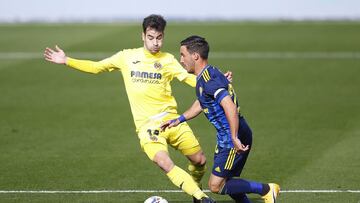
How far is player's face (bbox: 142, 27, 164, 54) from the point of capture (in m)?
11.6

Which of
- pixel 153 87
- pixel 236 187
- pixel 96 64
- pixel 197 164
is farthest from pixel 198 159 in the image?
pixel 96 64

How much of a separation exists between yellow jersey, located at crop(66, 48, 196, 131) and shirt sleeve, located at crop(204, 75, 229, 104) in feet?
3.30

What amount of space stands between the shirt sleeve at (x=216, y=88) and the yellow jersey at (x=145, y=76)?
1.01m

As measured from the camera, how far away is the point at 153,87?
11812 mm

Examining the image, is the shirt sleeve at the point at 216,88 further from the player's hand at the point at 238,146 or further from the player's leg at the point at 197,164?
the player's leg at the point at 197,164

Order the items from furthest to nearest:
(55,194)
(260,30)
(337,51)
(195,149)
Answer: (260,30), (337,51), (55,194), (195,149)

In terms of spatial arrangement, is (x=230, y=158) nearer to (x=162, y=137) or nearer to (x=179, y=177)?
(x=179, y=177)

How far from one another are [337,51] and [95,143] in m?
12.2

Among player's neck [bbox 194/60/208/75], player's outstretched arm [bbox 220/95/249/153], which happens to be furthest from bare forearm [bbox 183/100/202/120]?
player's outstretched arm [bbox 220/95/249/153]

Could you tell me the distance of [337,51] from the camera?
26578 millimetres

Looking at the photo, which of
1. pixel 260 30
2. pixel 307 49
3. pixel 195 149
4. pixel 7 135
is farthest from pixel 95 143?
pixel 260 30

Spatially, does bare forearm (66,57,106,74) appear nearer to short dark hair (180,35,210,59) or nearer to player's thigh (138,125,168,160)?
player's thigh (138,125,168,160)

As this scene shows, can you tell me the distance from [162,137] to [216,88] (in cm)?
123

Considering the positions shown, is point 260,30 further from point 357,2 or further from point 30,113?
point 30,113
